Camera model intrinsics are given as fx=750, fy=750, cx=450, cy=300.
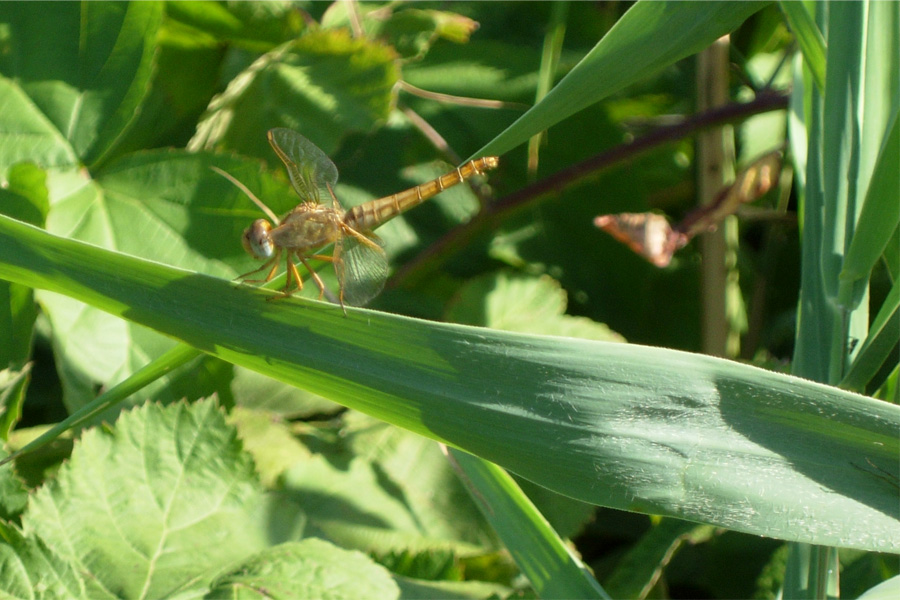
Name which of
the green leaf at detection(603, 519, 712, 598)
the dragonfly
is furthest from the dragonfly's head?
the green leaf at detection(603, 519, 712, 598)

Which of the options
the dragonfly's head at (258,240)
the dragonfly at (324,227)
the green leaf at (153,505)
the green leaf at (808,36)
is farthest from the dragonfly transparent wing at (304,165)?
the green leaf at (808,36)

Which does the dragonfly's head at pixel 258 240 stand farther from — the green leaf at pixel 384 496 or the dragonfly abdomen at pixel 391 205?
the green leaf at pixel 384 496

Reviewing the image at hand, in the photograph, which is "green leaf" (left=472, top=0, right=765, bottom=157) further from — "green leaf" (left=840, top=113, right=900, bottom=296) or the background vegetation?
"green leaf" (left=840, top=113, right=900, bottom=296)

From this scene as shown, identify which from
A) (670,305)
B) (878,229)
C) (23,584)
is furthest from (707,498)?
(670,305)

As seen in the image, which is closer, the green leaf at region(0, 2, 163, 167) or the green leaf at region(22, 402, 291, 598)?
the green leaf at region(22, 402, 291, 598)

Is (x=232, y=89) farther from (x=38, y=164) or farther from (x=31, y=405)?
(x=31, y=405)

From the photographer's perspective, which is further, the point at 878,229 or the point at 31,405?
the point at 31,405
